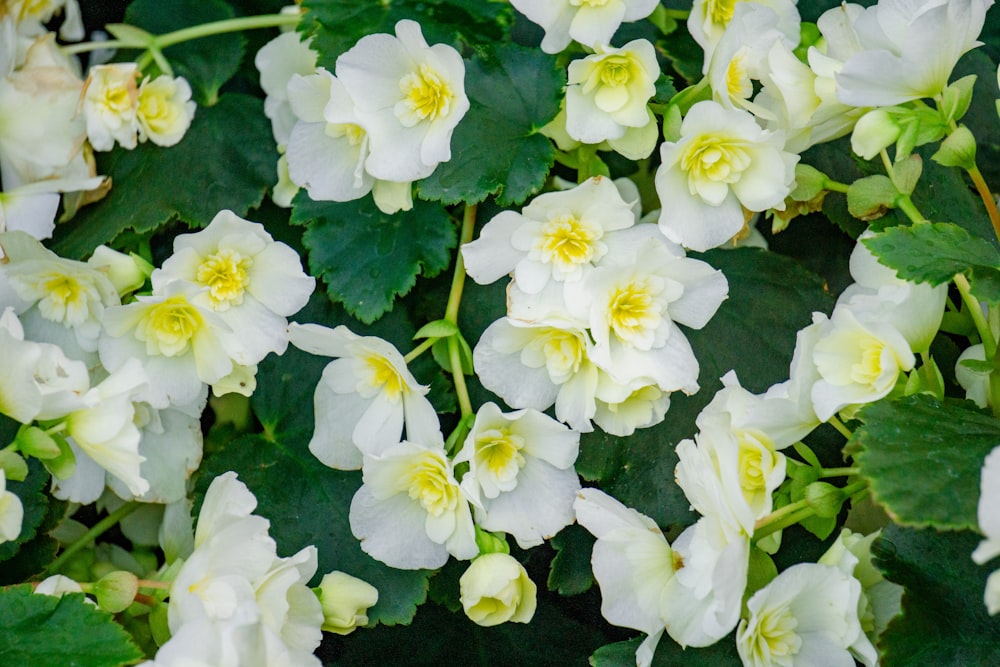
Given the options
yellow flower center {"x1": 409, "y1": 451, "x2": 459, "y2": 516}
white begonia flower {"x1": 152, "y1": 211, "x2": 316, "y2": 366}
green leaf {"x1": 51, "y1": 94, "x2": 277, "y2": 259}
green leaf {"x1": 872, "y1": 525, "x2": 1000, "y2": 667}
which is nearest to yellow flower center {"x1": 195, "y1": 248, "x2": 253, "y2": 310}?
white begonia flower {"x1": 152, "y1": 211, "x2": 316, "y2": 366}

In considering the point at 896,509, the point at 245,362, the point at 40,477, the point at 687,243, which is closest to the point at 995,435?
the point at 896,509

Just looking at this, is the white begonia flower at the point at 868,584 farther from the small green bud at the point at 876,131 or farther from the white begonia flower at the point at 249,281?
the white begonia flower at the point at 249,281

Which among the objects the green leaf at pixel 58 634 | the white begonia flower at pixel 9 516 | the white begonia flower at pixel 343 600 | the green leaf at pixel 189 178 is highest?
the green leaf at pixel 189 178

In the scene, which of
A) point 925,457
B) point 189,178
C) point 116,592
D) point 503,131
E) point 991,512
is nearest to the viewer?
point 991,512

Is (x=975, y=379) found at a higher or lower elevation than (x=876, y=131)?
lower

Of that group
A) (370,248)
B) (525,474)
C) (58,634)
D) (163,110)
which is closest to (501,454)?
(525,474)

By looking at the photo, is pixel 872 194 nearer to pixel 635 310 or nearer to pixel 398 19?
pixel 635 310

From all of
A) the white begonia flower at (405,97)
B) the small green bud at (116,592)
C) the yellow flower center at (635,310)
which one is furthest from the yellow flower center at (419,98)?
the small green bud at (116,592)
